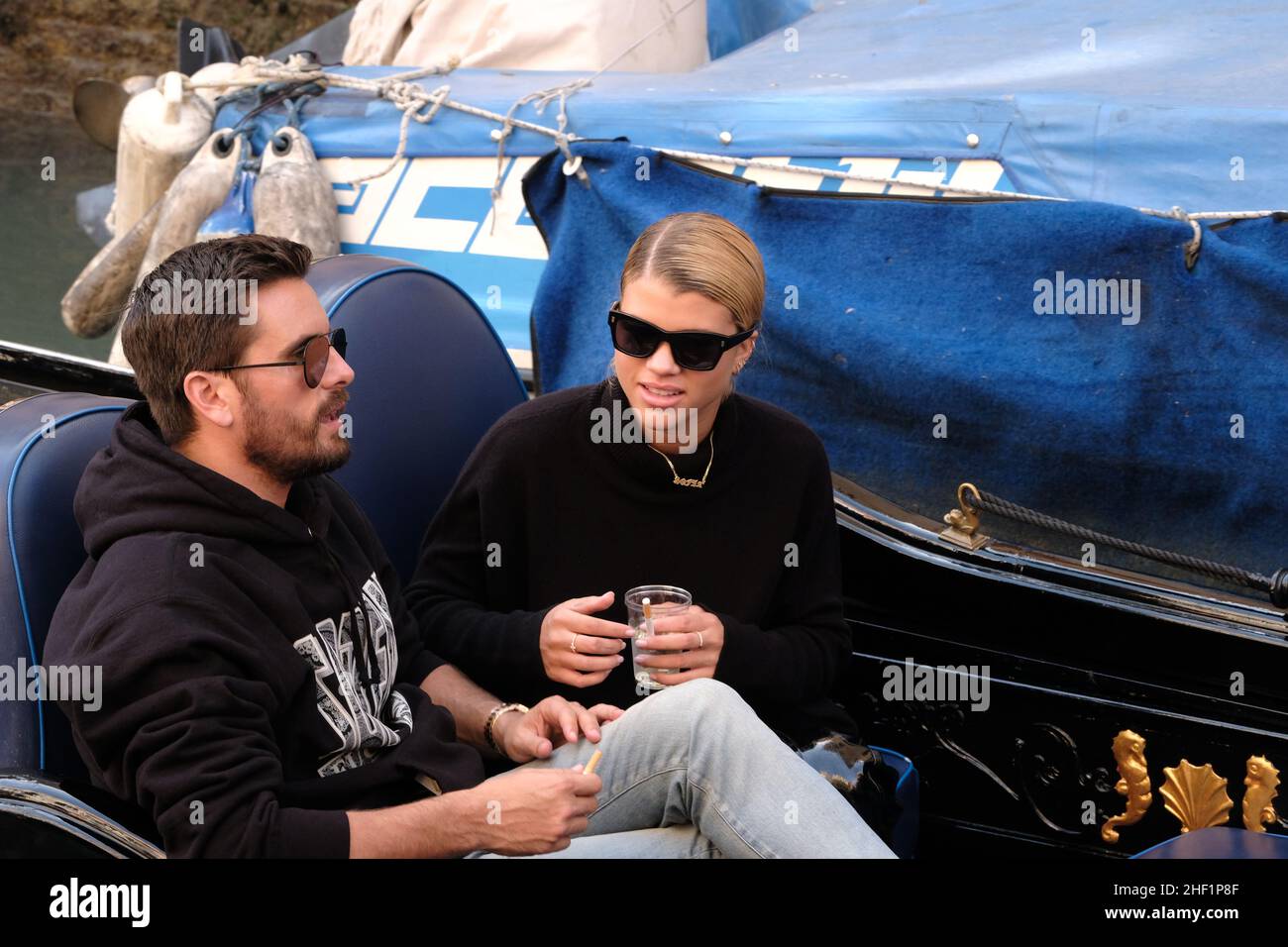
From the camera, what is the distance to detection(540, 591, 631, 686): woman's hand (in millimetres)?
1877

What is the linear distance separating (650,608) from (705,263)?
482mm

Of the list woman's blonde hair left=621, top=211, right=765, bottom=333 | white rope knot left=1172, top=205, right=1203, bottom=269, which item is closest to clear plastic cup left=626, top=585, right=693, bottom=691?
woman's blonde hair left=621, top=211, right=765, bottom=333

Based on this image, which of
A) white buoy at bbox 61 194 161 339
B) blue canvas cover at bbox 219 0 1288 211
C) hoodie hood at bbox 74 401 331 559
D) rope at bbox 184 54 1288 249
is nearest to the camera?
hoodie hood at bbox 74 401 331 559

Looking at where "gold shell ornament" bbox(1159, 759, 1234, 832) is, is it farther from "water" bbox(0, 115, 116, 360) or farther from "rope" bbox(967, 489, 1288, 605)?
"water" bbox(0, 115, 116, 360)

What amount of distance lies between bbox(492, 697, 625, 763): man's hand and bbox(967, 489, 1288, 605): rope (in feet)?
2.43

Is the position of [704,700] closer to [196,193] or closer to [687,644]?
[687,644]

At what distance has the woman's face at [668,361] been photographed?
1.97m

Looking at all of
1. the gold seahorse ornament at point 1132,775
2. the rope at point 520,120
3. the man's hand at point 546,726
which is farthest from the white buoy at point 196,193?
the gold seahorse ornament at point 1132,775

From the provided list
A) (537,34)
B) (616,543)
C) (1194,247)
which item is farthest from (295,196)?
(1194,247)

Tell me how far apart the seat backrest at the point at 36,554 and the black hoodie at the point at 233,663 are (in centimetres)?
10

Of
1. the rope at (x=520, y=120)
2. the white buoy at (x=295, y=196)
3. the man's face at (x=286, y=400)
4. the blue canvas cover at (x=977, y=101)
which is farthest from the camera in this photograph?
the white buoy at (x=295, y=196)

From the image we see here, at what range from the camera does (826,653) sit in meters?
2.10

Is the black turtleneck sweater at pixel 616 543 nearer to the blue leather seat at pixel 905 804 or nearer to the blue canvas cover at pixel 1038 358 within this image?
the blue leather seat at pixel 905 804
